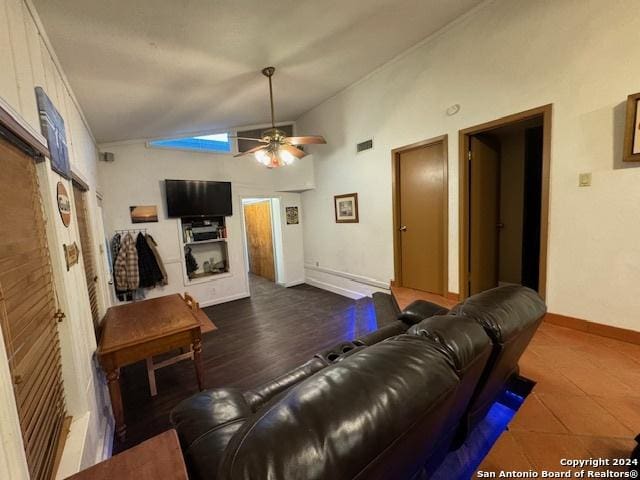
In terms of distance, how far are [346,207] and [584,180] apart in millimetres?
2830

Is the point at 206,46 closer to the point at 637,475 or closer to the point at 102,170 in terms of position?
the point at 102,170

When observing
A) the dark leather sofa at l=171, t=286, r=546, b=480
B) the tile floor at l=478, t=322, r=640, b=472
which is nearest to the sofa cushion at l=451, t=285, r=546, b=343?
the dark leather sofa at l=171, t=286, r=546, b=480

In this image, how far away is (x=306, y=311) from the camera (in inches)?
163

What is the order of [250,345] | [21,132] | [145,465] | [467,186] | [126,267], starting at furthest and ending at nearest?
1. [126,267]
2. [250,345]
3. [467,186]
4. [21,132]
5. [145,465]

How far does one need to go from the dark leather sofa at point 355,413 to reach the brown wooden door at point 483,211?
Answer: 2.13 metres

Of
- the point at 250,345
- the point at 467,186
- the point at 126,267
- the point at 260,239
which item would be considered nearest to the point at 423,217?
the point at 467,186

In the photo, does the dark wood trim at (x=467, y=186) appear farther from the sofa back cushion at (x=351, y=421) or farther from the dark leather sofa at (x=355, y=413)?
the sofa back cushion at (x=351, y=421)

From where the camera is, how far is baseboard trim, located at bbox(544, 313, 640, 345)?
6.45 feet

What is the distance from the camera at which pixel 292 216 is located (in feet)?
18.3

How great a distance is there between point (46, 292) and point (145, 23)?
167 cm

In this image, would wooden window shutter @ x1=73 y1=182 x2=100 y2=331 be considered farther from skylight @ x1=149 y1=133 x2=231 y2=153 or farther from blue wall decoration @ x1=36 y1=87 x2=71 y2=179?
skylight @ x1=149 y1=133 x2=231 y2=153

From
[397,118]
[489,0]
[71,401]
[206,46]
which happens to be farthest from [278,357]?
[489,0]

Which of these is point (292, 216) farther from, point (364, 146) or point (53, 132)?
point (53, 132)

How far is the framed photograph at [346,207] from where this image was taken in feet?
13.8
